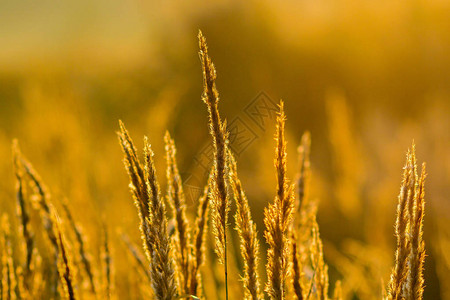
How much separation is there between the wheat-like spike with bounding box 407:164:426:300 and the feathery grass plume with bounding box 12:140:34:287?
958mm

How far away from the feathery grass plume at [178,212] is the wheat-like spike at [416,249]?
498mm

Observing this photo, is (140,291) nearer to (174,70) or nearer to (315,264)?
(315,264)

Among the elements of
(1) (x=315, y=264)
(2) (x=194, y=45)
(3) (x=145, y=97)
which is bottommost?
(1) (x=315, y=264)

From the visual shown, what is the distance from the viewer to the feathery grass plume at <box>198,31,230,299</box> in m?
0.95

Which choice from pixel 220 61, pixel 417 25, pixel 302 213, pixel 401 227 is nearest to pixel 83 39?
pixel 220 61

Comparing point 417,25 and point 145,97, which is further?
point 417,25

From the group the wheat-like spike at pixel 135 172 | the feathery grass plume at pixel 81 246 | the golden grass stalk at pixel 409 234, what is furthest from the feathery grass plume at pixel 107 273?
the golden grass stalk at pixel 409 234

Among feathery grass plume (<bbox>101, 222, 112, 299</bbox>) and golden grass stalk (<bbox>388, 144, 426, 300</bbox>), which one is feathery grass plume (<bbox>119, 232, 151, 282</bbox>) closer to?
feathery grass plume (<bbox>101, 222, 112, 299</bbox>)

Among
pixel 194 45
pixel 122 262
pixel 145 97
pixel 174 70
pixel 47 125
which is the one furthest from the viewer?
pixel 194 45

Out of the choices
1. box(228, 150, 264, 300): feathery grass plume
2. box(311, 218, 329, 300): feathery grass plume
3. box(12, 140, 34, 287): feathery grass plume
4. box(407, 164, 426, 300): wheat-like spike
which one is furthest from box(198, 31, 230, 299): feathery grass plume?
box(12, 140, 34, 287): feathery grass plume

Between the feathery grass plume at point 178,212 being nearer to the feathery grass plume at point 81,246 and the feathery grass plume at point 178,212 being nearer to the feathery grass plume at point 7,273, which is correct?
the feathery grass plume at point 81,246

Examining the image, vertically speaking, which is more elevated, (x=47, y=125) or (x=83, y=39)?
(x=83, y=39)

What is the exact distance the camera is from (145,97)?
329cm

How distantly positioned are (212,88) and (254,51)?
423cm
